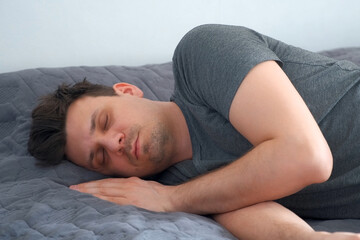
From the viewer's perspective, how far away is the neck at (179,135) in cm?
154

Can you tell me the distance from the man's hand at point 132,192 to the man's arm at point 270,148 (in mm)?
139

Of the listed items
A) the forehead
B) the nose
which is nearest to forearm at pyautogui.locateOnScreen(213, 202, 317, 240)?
the nose

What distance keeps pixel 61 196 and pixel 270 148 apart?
0.54 meters

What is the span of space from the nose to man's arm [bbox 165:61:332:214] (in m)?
0.31

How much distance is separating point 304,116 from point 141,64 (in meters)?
1.20

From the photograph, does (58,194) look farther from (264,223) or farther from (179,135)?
(264,223)

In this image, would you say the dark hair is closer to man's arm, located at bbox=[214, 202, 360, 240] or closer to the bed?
the bed

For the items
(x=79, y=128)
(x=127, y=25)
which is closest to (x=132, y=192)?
(x=79, y=128)

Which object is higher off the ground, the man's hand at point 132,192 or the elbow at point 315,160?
the elbow at point 315,160

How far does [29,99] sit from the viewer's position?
1756 millimetres

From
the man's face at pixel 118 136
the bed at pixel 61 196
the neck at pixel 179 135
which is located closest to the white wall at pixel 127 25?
the bed at pixel 61 196

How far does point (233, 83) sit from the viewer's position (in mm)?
1242

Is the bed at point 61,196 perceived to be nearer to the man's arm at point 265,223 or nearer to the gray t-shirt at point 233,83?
the man's arm at point 265,223

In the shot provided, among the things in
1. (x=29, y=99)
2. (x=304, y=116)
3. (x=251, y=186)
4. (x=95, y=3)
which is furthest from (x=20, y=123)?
(x=304, y=116)
